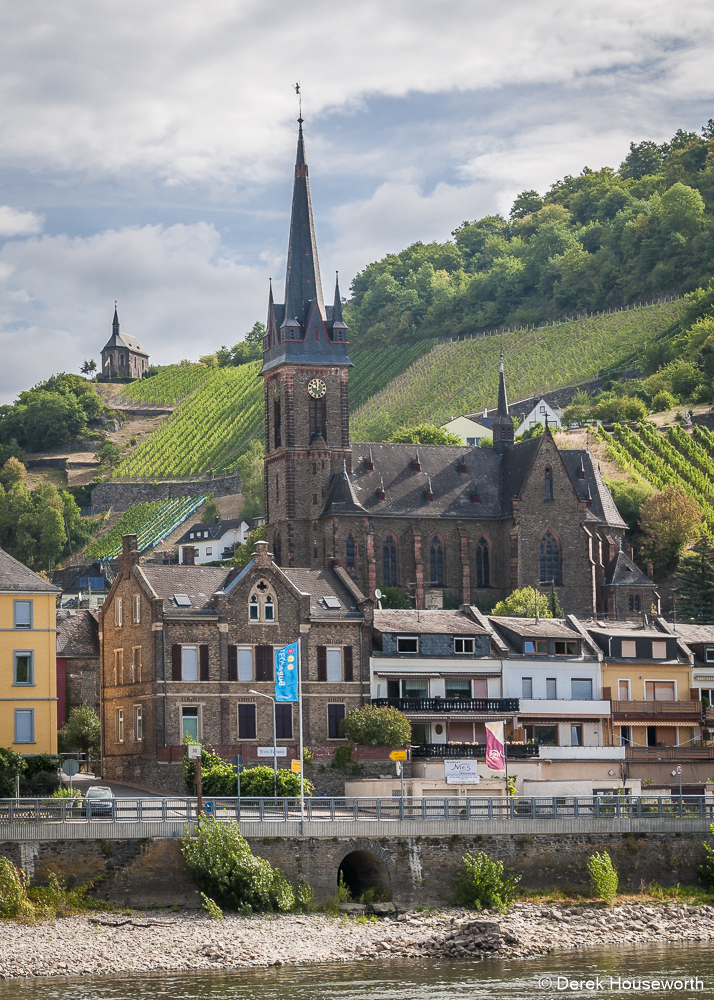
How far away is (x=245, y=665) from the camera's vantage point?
6756cm

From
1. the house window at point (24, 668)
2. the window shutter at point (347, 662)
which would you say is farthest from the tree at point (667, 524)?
the house window at point (24, 668)

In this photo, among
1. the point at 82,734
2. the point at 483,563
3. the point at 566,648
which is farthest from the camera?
the point at 483,563

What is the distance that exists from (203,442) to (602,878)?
143 m

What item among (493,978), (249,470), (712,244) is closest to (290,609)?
(493,978)

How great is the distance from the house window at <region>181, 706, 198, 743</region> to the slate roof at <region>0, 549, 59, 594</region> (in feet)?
24.3

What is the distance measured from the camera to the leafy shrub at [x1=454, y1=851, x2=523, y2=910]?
4666 cm

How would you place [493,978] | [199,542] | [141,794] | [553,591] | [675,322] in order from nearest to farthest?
[493,978]
[141,794]
[553,591]
[199,542]
[675,322]

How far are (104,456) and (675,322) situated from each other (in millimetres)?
65507

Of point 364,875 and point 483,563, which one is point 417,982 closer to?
point 364,875

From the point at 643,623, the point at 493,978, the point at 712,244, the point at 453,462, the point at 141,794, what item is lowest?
the point at 493,978

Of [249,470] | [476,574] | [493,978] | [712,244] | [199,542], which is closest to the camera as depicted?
[493,978]

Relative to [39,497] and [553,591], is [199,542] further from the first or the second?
[553,591]

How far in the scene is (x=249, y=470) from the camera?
532 ft

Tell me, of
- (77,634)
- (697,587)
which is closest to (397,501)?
(697,587)
